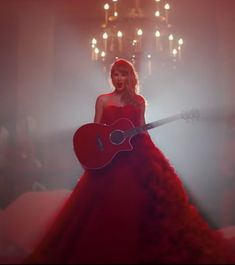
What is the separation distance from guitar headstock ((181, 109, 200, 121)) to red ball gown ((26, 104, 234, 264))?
251mm

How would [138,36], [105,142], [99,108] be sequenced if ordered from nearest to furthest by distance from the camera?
[138,36]
[105,142]
[99,108]

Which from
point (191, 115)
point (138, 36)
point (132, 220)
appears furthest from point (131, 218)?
point (138, 36)

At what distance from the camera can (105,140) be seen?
8.57 feet

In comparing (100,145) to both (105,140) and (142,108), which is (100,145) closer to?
(105,140)

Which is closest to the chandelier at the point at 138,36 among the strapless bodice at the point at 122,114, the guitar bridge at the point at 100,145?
the strapless bodice at the point at 122,114

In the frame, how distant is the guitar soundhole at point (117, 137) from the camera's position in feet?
8.57

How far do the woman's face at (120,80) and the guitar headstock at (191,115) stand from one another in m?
0.37

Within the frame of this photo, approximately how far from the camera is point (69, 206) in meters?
2.64

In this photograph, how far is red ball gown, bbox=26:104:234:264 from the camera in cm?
253

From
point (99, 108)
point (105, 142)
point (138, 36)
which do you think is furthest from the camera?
point (99, 108)

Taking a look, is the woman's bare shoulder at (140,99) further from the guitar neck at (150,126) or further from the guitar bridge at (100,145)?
the guitar bridge at (100,145)

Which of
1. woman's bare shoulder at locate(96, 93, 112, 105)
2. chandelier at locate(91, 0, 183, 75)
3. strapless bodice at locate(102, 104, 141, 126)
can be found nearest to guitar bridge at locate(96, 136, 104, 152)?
strapless bodice at locate(102, 104, 141, 126)

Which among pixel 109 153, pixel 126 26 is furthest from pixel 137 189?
pixel 126 26

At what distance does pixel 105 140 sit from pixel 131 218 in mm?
435
